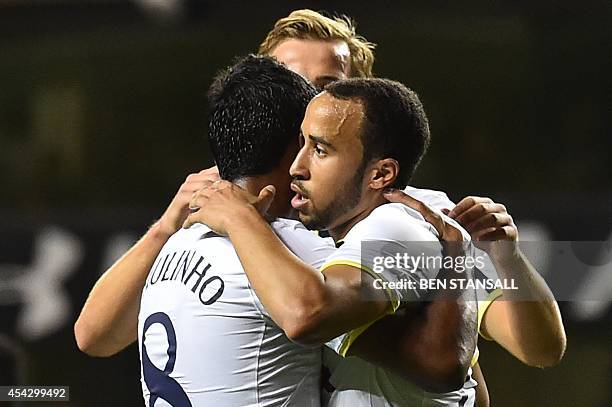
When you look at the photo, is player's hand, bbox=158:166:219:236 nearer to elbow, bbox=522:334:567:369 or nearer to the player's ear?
the player's ear

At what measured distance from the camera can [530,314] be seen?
1.09 m

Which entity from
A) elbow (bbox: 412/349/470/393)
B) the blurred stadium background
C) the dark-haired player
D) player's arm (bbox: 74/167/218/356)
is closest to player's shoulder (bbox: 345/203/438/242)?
the dark-haired player

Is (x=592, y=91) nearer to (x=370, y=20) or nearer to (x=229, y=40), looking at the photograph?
(x=370, y=20)

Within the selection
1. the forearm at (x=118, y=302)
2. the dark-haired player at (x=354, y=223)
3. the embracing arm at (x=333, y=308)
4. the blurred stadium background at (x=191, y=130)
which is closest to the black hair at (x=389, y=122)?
the dark-haired player at (x=354, y=223)

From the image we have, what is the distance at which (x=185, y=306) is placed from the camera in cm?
99

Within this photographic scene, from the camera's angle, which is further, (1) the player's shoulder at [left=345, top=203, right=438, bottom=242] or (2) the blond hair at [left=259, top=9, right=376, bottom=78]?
(2) the blond hair at [left=259, top=9, right=376, bottom=78]

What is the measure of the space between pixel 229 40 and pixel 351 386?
66 centimetres

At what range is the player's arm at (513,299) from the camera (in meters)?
1.00

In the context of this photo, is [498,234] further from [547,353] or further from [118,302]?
[118,302]

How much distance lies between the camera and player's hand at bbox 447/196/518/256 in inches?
39.1

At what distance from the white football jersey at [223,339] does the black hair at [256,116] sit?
6cm

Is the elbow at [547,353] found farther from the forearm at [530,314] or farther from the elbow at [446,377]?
the elbow at [446,377]

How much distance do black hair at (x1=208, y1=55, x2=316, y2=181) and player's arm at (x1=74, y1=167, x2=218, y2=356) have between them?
0.08 metres

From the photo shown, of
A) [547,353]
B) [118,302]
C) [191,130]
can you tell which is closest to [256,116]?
[118,302]
